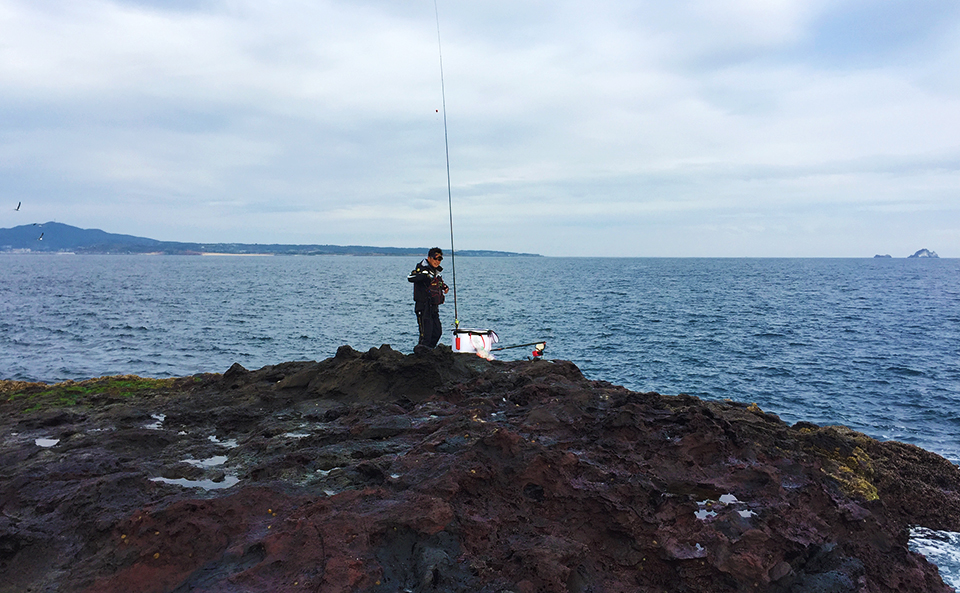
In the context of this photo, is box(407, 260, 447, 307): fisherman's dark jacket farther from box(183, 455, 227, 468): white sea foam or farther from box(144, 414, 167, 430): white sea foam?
box(183, 455, 227, 468): white sea foam

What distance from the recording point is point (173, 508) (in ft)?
16.1

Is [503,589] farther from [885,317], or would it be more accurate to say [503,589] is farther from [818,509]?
[885,317]

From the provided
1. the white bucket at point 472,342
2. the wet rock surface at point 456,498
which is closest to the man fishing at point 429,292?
the white bucket at point 472,342

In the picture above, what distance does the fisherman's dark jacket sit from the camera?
41.0ft

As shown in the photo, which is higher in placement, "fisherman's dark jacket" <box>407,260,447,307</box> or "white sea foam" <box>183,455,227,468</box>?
"fisherman's dark jacket" <box>407,260,447,307</box>

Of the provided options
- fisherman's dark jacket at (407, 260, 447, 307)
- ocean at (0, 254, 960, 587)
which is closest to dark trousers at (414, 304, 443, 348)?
fisherman's dark jacket at (407, 260, 447, 307)

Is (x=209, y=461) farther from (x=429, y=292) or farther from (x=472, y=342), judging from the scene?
(x=472, y=342)

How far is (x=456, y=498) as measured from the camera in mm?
5586

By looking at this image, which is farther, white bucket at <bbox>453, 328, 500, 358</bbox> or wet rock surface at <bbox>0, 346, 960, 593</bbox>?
white bucket at <bbox>453, 328, 500, 358</bbox>

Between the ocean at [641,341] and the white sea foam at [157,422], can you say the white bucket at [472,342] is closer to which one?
the ocean at [641,341]

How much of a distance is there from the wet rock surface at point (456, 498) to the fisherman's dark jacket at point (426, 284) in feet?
10.8

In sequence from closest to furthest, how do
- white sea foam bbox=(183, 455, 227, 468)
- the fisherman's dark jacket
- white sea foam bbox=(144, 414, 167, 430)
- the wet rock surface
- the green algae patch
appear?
the wet rock surface
white sea foam bbox=(183, 455, 227, 468)
white sea foam bbox=(144, 414, 167, 430)
the green algae patch
the fisherman's dark jacket

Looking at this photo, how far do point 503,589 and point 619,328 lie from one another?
98.2ft

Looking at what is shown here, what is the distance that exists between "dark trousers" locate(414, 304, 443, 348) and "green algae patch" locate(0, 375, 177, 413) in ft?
17.7
